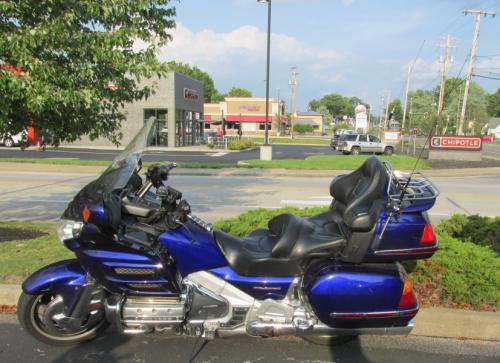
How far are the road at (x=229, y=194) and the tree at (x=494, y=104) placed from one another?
478 ft

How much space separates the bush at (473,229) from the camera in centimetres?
541

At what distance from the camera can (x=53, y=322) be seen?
11.2 ft

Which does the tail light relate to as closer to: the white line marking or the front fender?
the front fender

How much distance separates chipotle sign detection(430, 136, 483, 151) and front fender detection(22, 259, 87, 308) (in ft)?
81.9

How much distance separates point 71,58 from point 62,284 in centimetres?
289

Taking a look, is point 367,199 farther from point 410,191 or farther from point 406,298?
point 406,298

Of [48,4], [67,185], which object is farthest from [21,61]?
[67,185]

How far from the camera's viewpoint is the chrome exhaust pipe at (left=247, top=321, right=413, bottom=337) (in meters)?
3.13

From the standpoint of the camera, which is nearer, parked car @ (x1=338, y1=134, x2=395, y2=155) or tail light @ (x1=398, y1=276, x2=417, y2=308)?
tail light @ (x1=398, y1=276, x2=417, y2=308)

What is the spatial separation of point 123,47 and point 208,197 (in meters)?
6.47

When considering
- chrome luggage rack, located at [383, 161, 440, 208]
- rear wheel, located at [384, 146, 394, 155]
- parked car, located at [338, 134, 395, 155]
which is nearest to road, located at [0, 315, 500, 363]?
chrome luggage rack, located at [383, 161, 440, 208]

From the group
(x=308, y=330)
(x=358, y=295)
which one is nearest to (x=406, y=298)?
(x=358, y=295)

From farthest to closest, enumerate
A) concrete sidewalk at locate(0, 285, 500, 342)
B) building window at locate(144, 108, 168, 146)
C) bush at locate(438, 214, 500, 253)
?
building window at locate(144, 108, 168, 146), bush at locate(438, 214, 500, 253), concrete sidewalk at locate(0, 285, 500, 342)

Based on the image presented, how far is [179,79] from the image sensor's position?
35.9 meters
